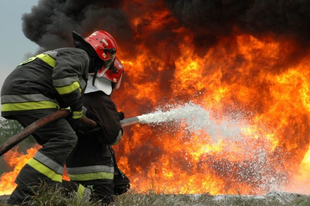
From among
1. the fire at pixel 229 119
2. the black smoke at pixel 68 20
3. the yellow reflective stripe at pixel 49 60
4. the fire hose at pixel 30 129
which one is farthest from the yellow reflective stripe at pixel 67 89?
the black smoke at pixel 68 20

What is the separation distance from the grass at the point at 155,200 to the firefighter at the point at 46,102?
0.49 feet

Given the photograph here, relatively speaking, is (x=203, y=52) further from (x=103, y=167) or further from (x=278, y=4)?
(x=103, y=167)

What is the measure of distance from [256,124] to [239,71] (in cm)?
157

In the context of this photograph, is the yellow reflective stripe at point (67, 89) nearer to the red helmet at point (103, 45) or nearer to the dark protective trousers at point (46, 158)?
the dark protective trousers at point (46, 158)

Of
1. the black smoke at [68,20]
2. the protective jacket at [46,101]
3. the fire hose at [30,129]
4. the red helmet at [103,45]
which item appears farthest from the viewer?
the black smoke at [68,20]

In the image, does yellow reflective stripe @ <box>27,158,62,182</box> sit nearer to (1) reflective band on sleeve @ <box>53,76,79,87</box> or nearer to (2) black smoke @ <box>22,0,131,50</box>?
(1) reflective band on sleeve @ <box>53,76,79,87</box>

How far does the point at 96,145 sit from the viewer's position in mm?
4406

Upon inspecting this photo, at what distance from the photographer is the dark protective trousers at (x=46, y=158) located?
11.2ft

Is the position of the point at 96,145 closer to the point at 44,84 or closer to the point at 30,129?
the point at 44,84

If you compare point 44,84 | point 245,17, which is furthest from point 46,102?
point 245,17

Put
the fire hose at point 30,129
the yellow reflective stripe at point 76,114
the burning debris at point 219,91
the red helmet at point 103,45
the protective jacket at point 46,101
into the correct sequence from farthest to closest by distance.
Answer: the burning debris at point 219,91
the red helmet at point 103,45
the yellow reflective stripe at point 76,114
the protective jacket at point 46,101
the fire hose at point 30,129

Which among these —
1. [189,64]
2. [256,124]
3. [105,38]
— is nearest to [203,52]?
[189,64]

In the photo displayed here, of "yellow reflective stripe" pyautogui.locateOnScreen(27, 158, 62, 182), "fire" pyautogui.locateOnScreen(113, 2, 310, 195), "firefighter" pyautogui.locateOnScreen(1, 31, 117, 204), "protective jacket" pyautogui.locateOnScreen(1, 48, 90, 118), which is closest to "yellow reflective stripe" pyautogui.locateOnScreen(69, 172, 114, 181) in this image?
"firefighter" pyautogui.locateOnScreen(1, 31, 117, 204)

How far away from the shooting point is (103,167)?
4.36 m
